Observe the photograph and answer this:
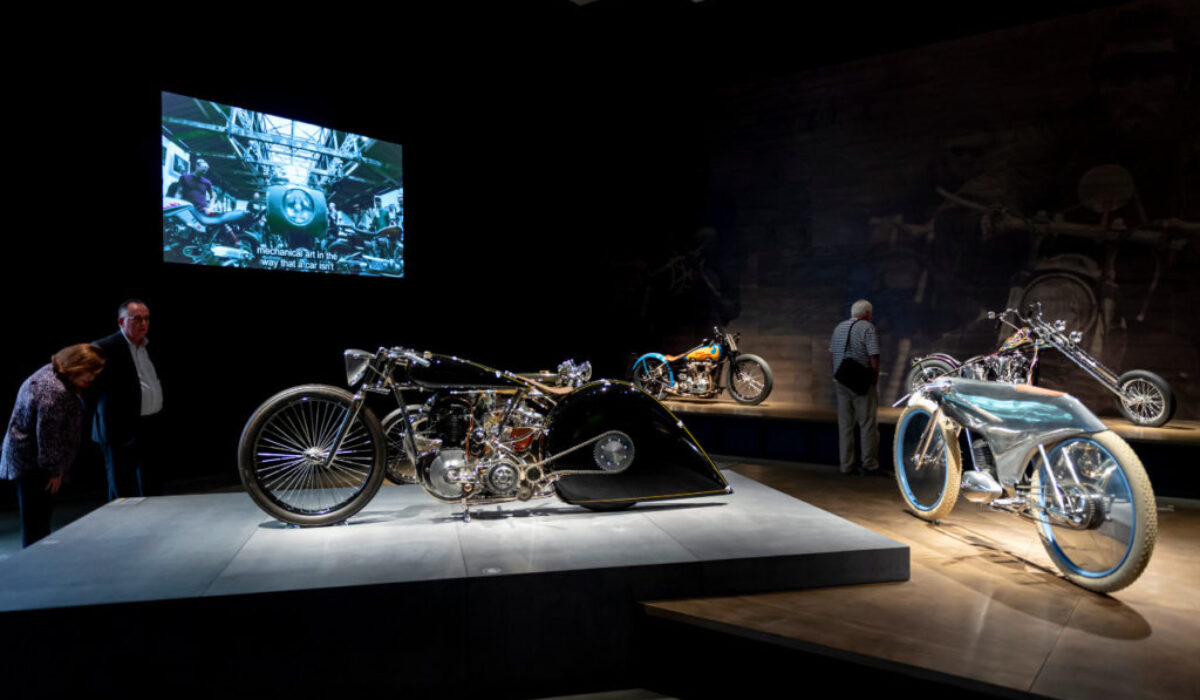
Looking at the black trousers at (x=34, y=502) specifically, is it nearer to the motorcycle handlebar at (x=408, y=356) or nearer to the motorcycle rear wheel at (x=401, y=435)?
the motorcycle rear wheel at (x=401, y=435)

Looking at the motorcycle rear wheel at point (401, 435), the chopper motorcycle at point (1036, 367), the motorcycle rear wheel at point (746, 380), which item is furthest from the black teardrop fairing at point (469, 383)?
the motorcycle rear wheel at point (746, 380)

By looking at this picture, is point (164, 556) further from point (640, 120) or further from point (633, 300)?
point (640, 120)

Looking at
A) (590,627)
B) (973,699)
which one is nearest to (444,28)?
(590,627)

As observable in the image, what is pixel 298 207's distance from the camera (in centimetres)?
651

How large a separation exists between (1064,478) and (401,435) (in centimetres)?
297

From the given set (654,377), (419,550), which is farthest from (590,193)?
(419,550)

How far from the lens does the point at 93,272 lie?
18.2ft

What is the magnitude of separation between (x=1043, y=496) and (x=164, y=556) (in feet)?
12.0

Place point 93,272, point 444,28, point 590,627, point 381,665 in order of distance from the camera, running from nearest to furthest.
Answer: point 381,665 → point 590,627 → point 93,272 → point 444,28

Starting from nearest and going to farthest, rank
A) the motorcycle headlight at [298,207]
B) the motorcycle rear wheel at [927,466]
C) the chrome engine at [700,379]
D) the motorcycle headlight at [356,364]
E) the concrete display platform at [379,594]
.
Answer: the concrete display platform at [379,594] → the motorcycle headlight at [356,364] → the motorcycle rear wheel at [927,466] → the motorcycle headlight at [298,207] → the chrome engine at [700,379]

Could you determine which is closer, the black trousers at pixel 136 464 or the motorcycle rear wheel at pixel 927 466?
the motorcycle rear wheel at pixel 927 466

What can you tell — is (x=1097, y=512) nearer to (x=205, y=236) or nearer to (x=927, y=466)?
(x=927, y=466)

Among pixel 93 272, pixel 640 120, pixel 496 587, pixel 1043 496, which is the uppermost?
pixel 640 120

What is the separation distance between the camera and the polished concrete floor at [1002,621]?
2.28 metres
